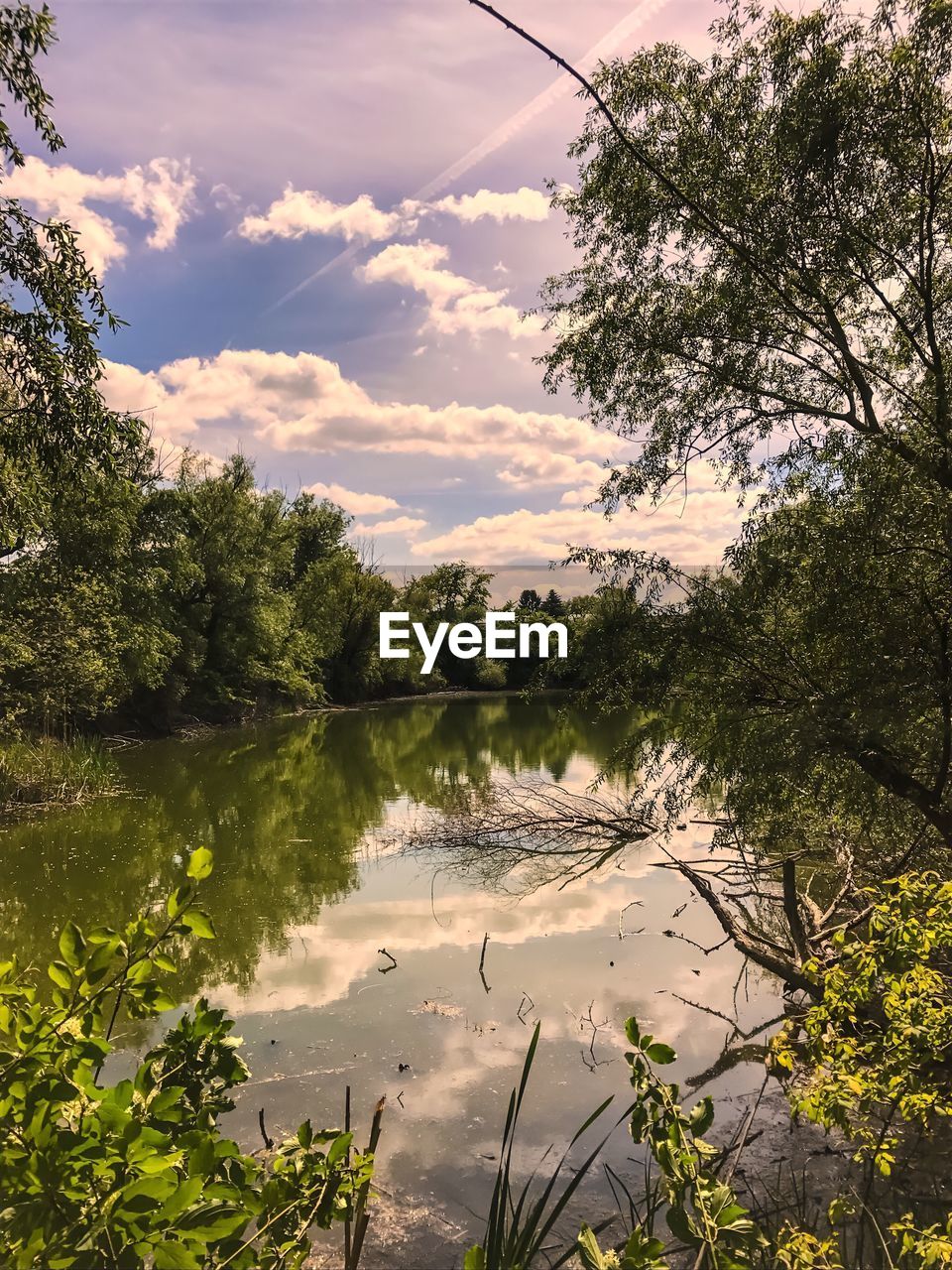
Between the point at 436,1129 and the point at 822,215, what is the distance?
21.9 feet

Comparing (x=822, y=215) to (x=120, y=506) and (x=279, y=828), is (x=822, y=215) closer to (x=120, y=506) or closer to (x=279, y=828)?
(x=279, y=828)

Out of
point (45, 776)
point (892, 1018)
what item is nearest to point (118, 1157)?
point (892, 1018)

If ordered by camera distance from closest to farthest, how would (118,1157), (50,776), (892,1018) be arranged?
(118,1157) < (892,1018) < (50,776)

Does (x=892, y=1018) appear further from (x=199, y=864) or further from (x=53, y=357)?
(x=53, y=357)

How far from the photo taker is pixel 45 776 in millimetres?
14312

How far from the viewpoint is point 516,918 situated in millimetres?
9016

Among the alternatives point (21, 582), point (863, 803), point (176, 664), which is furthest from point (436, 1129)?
point (176, 664)

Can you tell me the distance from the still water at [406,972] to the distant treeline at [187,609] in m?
3.41

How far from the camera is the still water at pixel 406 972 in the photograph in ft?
15.8

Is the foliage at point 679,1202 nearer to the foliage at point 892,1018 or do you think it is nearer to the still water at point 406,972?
the foliage at point 892,1018

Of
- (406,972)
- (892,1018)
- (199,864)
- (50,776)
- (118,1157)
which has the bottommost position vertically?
(406,972)

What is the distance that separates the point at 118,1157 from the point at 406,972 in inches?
266

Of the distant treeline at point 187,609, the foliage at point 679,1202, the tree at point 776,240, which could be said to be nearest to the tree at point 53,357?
the distant treeline at point 187,609

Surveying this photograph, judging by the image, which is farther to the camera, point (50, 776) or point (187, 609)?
point (187, 609)
